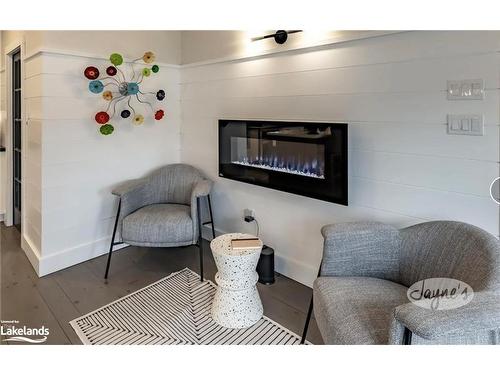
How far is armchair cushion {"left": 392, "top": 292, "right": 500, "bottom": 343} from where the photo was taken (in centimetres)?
87

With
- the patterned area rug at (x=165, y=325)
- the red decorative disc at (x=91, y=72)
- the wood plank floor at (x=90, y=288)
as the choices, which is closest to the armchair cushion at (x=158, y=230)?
the wood plank floor at (x=90, y=288)

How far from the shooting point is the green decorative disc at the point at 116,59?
2314 mm

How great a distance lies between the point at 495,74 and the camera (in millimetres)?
1307

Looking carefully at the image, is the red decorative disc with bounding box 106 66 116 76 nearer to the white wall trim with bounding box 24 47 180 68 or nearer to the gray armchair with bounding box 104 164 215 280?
the white wall trim with bounding box 24 47 180 68

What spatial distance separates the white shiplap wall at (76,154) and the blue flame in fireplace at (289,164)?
0.98 m

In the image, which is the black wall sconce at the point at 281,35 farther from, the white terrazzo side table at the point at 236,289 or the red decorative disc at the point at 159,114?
the white terrazzo side table at the point at 236,289

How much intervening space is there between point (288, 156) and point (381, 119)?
1.98 ft

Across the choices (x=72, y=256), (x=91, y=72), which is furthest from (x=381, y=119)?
(x=72, y=256)

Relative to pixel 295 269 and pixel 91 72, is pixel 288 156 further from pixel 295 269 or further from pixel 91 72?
pixel 91 72

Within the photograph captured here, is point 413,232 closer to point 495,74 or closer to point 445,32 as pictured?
point 495,74

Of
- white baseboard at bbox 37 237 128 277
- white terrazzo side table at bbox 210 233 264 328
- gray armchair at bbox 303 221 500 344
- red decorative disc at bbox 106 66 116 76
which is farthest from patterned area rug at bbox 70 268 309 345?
red decorative disc at bbox 106 66 116 76

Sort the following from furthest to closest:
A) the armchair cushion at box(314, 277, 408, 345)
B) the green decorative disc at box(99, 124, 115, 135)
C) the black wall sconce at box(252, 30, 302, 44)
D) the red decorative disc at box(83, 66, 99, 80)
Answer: the green decorative disc at box(99, 124, 115, 135) → the red decorative disc at box(83, 66, 99, 80) → the black wall sconce at box(252, 30, 302, 44) → the armchair cushion at box(314, 277, 408, 345)
